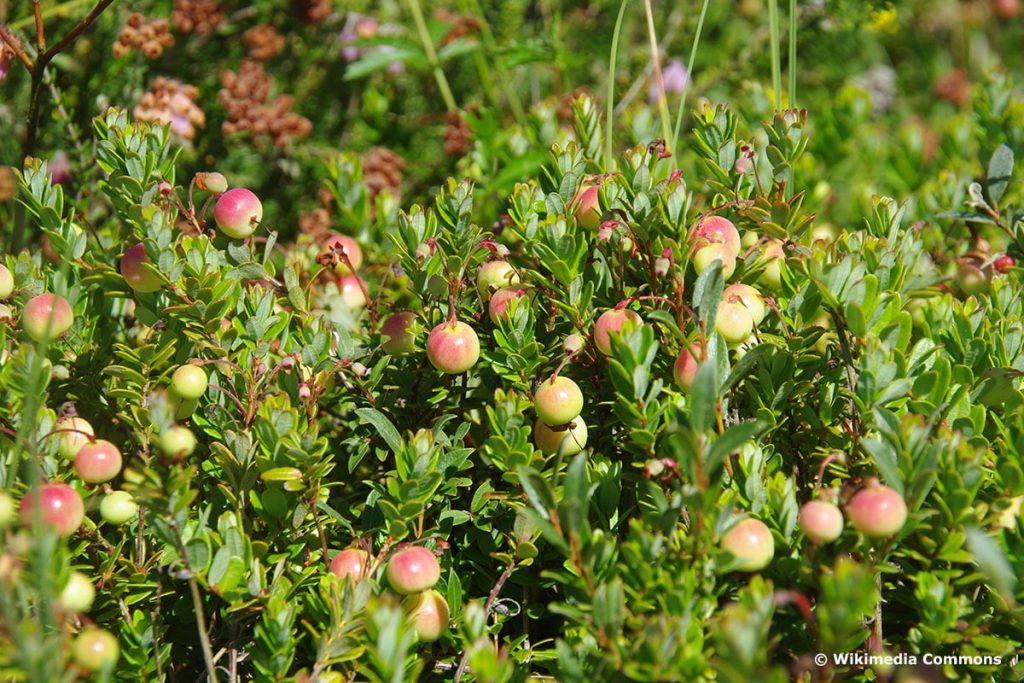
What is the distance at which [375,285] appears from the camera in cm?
155

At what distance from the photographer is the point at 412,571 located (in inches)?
36.7

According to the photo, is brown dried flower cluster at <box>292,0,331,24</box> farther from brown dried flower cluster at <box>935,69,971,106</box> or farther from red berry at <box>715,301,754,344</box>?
brown dried flower cluster at <box>935,69,971,106</box>

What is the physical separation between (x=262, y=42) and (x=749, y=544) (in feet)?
6.24

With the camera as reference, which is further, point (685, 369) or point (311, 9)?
point (311, 9)

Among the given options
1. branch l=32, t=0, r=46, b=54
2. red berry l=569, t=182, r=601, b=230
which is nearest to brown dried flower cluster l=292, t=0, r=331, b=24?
branch l=32, t=0, r=46, b=54

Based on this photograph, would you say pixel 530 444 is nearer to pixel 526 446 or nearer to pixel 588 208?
pixel 526 446

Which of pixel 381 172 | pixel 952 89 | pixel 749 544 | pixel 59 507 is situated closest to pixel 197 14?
pixel 381 172

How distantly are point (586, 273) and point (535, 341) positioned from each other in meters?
0.16

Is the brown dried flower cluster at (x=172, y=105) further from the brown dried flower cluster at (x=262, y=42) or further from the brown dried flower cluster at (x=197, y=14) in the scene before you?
the brown dried flower cluster at (x=262, y=42)

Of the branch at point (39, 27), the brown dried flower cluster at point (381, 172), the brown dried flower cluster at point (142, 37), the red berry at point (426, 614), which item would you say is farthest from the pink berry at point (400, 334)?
the brown dried flower cluster at point (142, 37)

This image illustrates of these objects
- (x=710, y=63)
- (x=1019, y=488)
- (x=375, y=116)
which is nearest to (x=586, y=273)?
(x=1019, y=488)

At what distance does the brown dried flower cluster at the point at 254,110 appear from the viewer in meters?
2.04

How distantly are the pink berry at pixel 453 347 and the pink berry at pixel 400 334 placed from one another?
100 millimetres

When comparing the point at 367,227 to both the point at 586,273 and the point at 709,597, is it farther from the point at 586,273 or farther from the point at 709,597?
the point at 709,597
